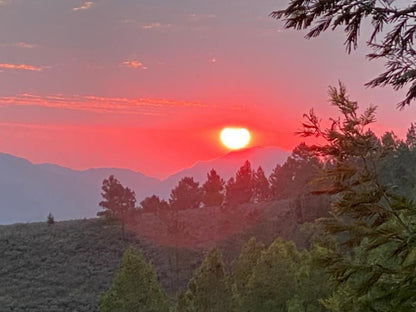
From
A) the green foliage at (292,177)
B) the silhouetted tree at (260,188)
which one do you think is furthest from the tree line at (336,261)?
the silhouetted tree at (260,188)

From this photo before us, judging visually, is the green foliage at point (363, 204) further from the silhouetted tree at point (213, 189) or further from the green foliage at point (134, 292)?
the silhouetted tree at point (213, 189)

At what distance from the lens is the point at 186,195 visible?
3349 inches

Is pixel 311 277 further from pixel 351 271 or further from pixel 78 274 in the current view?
pixel 78 274

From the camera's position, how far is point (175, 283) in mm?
57688

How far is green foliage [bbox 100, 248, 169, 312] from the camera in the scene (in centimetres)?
2345

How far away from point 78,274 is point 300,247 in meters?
32.1

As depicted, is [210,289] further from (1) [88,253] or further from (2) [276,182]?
(2) [276,182]

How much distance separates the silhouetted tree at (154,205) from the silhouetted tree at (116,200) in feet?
10.3

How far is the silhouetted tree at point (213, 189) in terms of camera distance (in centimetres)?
8325

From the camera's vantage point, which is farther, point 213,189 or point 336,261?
point 213,189

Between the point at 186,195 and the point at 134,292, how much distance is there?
2413 inches

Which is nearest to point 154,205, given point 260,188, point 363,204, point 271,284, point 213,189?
point 213,189

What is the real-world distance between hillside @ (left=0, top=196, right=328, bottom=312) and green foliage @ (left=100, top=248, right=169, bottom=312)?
21.8 meters

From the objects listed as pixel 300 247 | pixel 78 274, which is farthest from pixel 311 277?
pixel 78 274
